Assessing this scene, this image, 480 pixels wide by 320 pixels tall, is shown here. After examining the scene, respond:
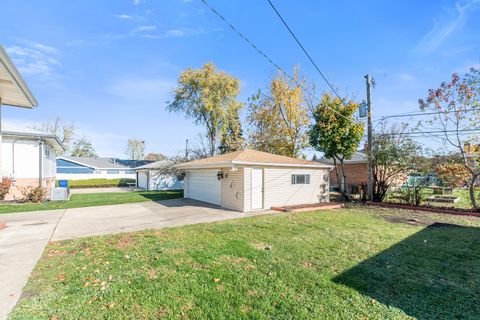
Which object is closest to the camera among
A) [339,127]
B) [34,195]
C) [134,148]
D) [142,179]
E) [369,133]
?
[369,133]

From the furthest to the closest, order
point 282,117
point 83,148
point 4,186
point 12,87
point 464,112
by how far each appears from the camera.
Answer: point 83,148 → point 282,117 → point 4,186 → point 464,112 → point 12,87

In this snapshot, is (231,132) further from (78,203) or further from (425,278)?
(425,278)

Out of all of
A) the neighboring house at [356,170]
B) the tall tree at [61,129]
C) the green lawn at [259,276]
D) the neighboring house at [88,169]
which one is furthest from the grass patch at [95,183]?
the green lawn at [259,276]

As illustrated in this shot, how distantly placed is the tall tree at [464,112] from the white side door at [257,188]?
341 inches

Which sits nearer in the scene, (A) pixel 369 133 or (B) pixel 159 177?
(A) pixel 369 133

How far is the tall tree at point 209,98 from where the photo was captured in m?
26.9

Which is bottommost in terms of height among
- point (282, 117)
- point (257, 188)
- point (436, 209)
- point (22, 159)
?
point (436, 209)

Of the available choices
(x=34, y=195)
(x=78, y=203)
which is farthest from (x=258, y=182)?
(x=34, y=195)

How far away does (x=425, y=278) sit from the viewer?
13.3ft

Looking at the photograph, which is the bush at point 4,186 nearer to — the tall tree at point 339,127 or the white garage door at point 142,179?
the white garage door at point 142,179

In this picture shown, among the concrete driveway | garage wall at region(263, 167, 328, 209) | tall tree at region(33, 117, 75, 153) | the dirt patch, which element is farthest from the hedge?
the dirt patch

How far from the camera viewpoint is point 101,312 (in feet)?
9.95

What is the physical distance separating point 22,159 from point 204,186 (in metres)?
11.1

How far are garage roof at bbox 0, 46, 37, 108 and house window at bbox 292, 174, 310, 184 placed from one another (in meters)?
10.6
